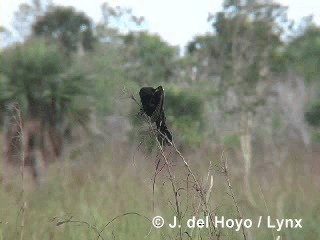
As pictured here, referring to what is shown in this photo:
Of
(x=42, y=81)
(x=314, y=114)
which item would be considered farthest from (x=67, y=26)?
(x=42, y=81)

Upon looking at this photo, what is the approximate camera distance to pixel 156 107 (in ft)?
3.16

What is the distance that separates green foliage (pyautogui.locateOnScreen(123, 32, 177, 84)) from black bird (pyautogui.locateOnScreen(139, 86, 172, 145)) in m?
8.32

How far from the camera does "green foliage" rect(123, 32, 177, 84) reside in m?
9.54

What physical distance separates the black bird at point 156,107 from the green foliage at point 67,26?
15.9m

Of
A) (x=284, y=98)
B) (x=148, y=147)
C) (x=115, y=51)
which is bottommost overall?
(x=148, y=147)

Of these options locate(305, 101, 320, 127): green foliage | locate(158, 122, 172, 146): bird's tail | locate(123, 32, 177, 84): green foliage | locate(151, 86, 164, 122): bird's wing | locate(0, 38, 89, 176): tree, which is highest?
locate(123, 32, 177, 84): green foliage

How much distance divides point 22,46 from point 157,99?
4994mm

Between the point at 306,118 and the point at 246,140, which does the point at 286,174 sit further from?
the point at 306,118

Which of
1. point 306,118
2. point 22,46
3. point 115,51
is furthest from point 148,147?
point 115,51

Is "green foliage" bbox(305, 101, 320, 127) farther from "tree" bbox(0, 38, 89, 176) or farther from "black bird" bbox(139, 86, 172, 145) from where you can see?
"black bird" bbox(139, 86, 172, 145)

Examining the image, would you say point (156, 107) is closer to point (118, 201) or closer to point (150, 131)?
point (150, 131)

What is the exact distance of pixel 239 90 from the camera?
Answer: 877cm

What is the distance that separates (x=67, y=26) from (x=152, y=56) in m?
9.59

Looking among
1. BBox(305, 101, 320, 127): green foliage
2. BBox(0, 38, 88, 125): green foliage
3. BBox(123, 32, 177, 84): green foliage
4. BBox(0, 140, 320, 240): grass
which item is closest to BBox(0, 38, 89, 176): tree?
BBox(0, 38, 88, 125): green foliage
